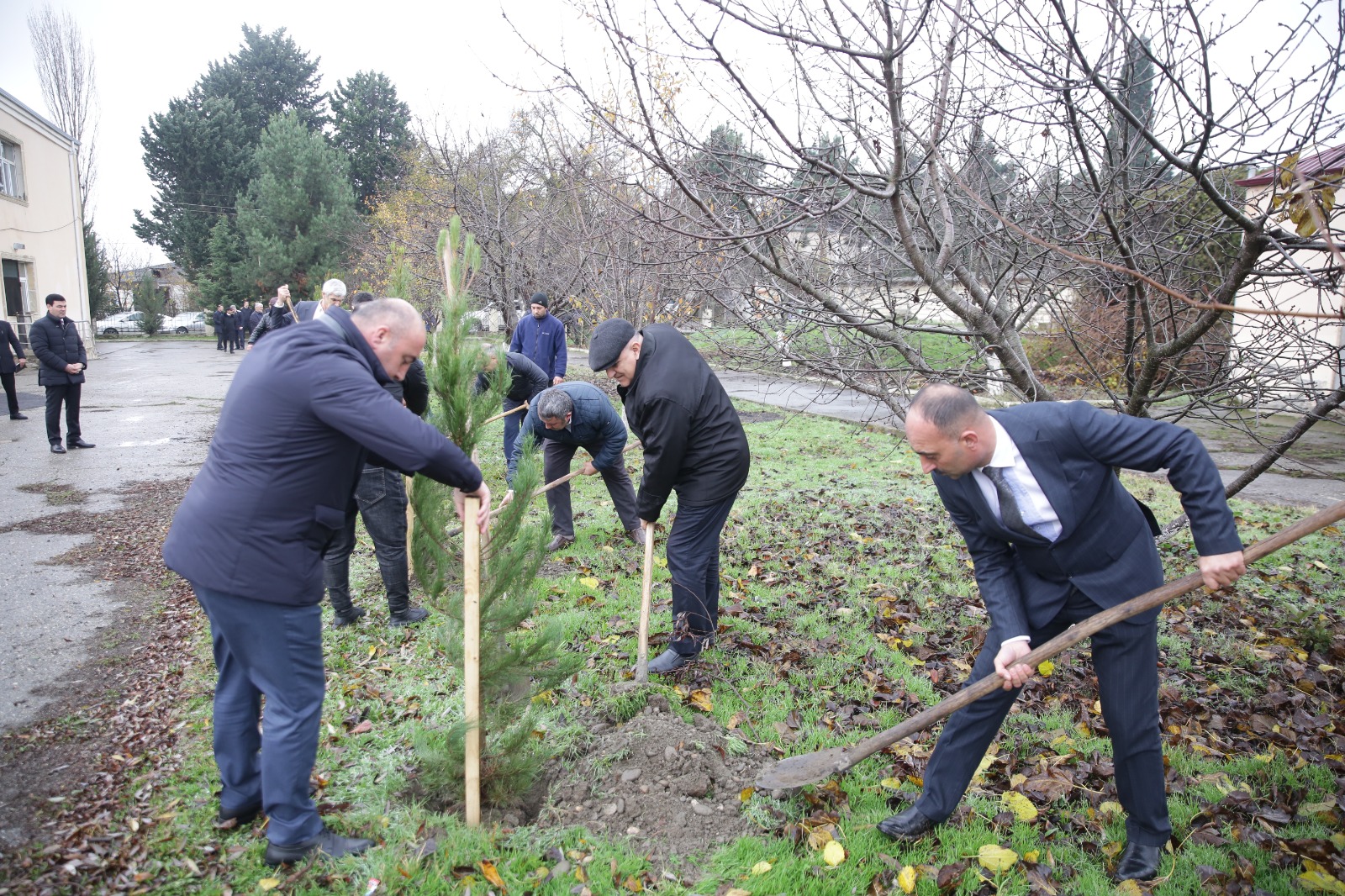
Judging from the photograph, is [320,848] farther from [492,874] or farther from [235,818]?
[492,874]

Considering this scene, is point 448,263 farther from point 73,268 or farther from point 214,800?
point 73,268

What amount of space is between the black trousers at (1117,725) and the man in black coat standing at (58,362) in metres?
10.8

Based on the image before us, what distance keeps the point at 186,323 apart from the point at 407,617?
5141cm

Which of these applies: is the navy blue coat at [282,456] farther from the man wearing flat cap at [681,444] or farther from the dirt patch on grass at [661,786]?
the man wearing flat cap at [681,444]

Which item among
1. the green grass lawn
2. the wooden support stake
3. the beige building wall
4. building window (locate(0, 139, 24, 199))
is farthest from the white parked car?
the wooden support stake

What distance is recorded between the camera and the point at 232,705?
2982 mm

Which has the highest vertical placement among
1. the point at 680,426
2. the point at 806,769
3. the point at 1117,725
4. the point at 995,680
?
the point at 680,426

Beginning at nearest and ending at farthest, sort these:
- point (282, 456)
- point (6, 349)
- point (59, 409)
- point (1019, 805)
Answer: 1. point (282, 456)
2. point (1019, 805)
3. point (59, 409)
4. point (6, 349)

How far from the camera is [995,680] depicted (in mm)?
2803

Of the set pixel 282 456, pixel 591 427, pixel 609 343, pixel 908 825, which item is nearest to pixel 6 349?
pixel 591 427

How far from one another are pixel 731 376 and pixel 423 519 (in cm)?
1718

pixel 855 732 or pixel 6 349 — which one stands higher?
pixel 6 349

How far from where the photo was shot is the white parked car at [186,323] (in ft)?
148

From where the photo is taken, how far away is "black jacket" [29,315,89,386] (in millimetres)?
9719
